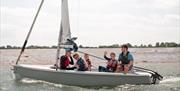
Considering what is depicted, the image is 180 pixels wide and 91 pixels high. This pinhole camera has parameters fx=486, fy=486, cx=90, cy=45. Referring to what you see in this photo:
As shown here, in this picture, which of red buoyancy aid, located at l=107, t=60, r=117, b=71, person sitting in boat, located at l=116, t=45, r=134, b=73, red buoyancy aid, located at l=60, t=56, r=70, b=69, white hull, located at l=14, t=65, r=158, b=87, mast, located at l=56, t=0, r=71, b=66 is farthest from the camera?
mast, located at l=56, t=0, r=71, b=66

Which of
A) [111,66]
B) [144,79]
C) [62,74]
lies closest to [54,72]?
[62,74]

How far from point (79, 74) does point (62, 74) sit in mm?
754

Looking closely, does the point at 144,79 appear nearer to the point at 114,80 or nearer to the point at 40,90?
the point at 114,80

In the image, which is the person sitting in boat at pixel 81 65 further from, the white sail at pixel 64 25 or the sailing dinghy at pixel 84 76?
the white sail at pixel 64 25

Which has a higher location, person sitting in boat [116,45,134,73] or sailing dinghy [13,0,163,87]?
person sitting in boat [116,45,134,73]

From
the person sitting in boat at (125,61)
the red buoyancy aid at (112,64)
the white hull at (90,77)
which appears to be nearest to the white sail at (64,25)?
the white hull at (90,77)

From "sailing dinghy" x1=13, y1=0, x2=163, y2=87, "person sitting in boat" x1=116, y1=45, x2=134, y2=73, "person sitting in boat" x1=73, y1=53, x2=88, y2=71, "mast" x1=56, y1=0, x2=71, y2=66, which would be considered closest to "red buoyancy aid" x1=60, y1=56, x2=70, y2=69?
"sailing dinghy" x1=13, y1=0, x2=163, y2=87

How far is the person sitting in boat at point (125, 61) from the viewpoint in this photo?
18.2 m

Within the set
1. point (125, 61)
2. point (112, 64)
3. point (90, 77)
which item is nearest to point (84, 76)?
point (90, 77)

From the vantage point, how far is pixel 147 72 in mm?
18594

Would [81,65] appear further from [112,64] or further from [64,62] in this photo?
[112,64]

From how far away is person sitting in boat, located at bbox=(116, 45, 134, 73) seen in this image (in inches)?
716

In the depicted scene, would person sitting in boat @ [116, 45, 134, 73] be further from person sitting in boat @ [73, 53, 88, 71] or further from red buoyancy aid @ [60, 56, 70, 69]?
red buoyancy aid @ [60, 56, 70, 69]

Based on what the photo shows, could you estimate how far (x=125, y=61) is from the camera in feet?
60.1
